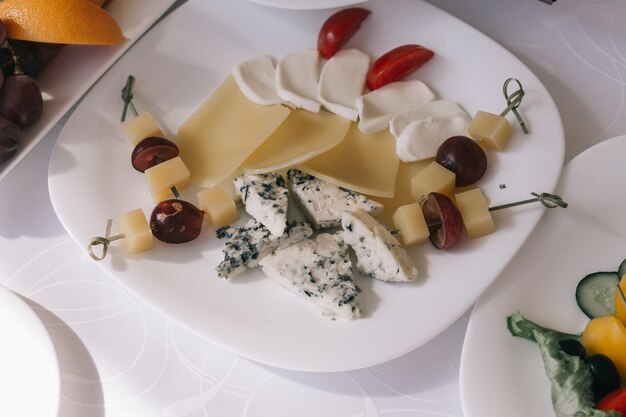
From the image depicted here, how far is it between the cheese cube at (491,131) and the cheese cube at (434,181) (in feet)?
0.36

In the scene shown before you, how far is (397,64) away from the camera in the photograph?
1.57m

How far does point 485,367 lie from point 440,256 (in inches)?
9.4

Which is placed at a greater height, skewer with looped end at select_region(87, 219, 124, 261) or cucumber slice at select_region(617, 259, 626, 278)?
cucumber slice at select_region(617, 259, 626, 278)

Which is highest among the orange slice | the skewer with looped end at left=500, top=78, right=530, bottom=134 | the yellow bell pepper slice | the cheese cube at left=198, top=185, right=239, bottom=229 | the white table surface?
the skewer with looped end at left=500, top=78, right=530, bottom=134

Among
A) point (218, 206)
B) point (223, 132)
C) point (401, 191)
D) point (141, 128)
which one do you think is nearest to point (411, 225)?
point (401, 191)

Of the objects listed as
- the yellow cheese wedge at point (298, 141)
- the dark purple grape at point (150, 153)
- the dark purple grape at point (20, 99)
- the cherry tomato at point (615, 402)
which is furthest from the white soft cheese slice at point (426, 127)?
the dark purple grape at point (20, 99)

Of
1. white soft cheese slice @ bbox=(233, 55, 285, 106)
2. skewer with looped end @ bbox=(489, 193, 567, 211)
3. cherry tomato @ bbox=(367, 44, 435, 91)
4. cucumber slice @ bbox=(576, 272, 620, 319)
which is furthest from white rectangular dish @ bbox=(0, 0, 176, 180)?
cucumber slice @ bbox=(576, 272, 620, 319)

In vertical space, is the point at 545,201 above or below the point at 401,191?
above

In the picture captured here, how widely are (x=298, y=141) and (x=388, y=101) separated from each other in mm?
224

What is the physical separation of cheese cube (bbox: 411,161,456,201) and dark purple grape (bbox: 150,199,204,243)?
0.42m

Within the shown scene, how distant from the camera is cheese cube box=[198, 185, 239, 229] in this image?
1.35 m

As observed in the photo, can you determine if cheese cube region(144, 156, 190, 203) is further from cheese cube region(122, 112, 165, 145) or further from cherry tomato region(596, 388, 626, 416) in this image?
cherry tomato region(596, 388, 626, 416)

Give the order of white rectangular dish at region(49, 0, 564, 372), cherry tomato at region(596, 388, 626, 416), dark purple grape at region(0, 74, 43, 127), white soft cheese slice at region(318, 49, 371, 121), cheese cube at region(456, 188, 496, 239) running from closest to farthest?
cherry tomato at region(596, 388, 626, 416), white rectangular dish at region(49, 0, 564, 372), cheese cube at region(456, 188, 496, 239), dark purple grape at region(0, 74, 43, 127), white soft cheese slice at region(318, 49, 371, 121)

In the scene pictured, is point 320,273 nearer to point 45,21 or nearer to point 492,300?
point 492,300
